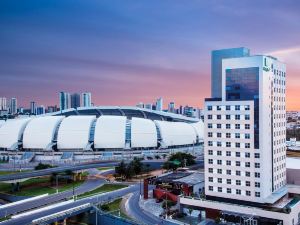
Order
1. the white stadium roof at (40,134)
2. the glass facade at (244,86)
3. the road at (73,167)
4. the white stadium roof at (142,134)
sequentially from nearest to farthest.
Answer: the glass facade at (244,86)
the road at (73,167)
the white stadium roof at (40,134)
the white stadium roof at (142,134)

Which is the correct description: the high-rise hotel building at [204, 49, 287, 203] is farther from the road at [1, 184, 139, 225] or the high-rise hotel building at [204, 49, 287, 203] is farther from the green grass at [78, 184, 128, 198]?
the green grass at [78, 184, 128, 198]

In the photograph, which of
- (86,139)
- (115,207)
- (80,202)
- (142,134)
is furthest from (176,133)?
(80,202)

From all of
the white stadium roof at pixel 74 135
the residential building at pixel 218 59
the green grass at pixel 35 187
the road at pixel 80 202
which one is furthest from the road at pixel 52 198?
the white stadium roof at pixel 74 135

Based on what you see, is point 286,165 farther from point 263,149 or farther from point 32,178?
point 32,178

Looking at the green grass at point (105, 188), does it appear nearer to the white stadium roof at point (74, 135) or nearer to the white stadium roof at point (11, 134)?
the white stadium roof at point (74, 135)

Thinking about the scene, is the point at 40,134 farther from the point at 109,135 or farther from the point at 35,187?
the point at 35,187

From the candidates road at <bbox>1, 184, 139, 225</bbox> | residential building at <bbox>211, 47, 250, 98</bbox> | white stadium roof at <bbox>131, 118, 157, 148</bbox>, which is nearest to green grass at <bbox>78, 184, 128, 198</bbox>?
road at <bbox>1, 184, 139, 225</bbox>

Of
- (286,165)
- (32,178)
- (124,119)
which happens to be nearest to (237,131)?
(286,165)
